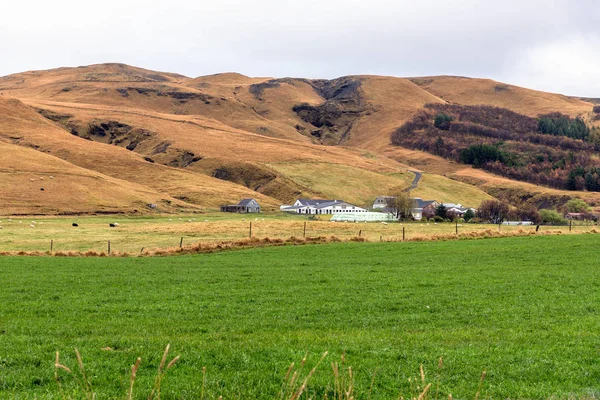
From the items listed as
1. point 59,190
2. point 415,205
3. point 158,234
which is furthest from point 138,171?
point 158,234

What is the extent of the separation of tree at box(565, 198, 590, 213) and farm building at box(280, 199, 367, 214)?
61.2m

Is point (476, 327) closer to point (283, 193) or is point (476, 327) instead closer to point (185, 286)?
point (185, 286)

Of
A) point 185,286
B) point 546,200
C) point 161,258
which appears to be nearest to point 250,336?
point 185,286

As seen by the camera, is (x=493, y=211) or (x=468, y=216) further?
(x=493, y=211)

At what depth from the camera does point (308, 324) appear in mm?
16938

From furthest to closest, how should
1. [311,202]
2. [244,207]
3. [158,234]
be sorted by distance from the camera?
[311,202] < [244,207] < [158,234]

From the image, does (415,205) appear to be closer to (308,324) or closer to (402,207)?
(402,207)

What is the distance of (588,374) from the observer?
38.2 feet

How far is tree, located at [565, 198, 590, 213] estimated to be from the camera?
16125 cm

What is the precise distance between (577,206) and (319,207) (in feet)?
246

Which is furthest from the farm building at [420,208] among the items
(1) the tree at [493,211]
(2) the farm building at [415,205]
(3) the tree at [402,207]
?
(1) the tree at [493,211]

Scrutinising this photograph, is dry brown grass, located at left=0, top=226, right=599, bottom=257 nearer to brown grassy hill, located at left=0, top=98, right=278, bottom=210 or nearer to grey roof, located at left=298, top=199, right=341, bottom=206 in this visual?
brown grassy hill, located at left=0, top=98, right=278, bottom=210

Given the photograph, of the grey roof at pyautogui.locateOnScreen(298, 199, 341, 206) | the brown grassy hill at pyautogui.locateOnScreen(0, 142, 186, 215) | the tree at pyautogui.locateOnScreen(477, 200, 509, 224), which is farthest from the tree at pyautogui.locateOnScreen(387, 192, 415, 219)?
the brown grassy hill at pyautogui.locateOnScreen(0, 142, 186, 215)

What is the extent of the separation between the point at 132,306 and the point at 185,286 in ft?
18.3
